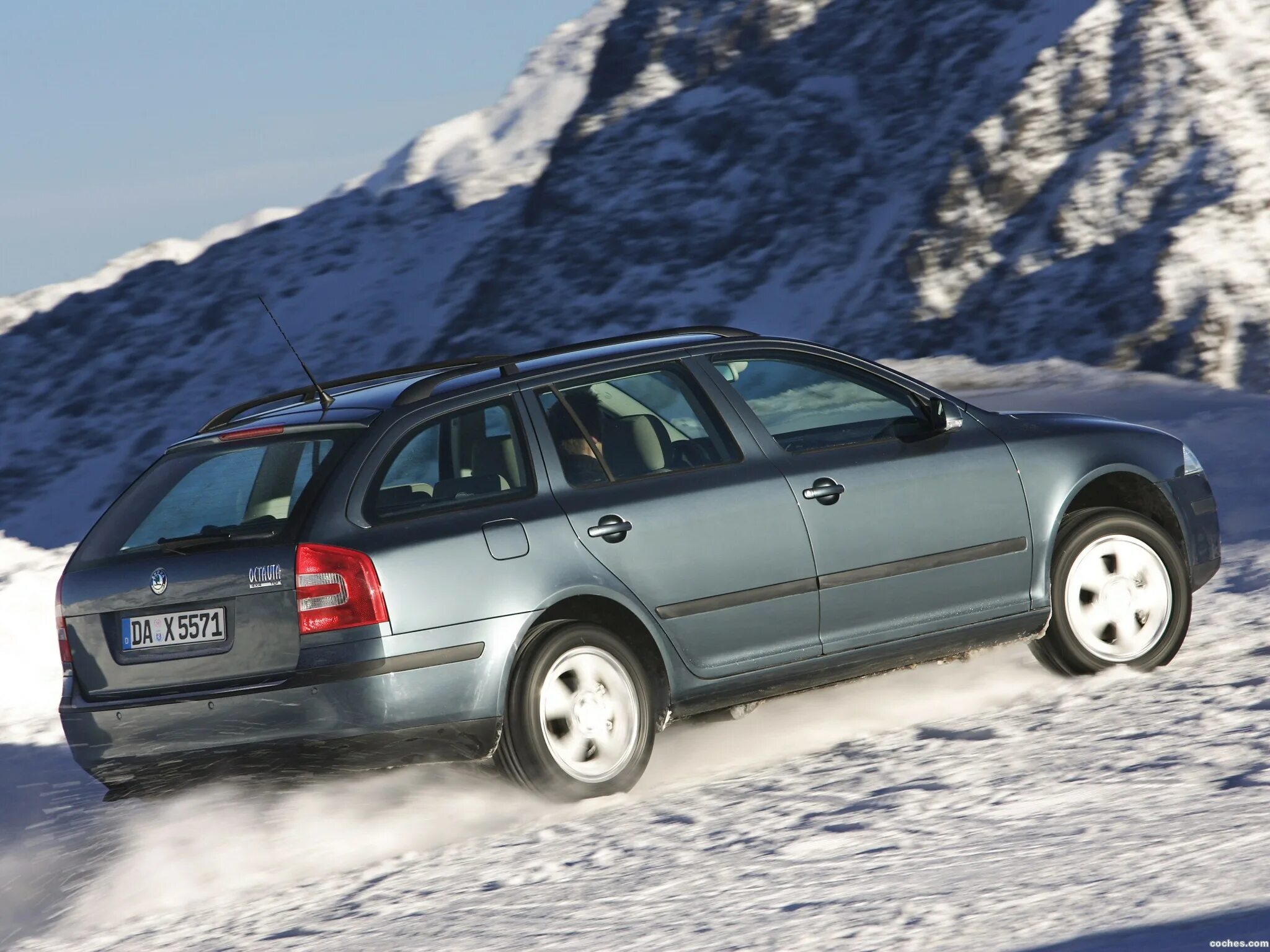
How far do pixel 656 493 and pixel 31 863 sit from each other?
2523 millimetres

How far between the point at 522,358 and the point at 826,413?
5.04 ft

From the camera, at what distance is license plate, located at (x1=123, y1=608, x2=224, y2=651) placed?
208 inches

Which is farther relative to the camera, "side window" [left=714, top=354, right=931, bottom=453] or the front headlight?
the front headlight

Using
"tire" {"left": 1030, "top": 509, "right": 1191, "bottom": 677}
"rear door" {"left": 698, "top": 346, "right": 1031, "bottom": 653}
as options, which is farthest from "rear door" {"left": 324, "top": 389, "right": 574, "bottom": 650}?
"tire" {"left": 1030, "top": 509, "right": 1191, "bottom": 677}

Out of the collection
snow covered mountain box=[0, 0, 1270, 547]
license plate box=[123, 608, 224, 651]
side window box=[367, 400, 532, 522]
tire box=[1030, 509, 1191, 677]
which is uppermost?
snow covered mountain box=[0, 0, 1270, 547]

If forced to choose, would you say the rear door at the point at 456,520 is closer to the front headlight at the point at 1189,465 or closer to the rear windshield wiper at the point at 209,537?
the rear windshield wiper at the point at 209,537

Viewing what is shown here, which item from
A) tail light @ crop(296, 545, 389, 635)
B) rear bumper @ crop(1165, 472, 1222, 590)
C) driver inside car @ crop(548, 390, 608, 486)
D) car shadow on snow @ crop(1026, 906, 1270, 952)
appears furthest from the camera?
rear bumper @ crop(1165, 472, 1222, 590)

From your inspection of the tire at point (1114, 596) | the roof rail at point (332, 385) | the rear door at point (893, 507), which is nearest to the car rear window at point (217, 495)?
the roof rail at point (332, 385)

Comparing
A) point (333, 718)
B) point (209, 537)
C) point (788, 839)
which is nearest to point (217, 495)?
point (209, 537)

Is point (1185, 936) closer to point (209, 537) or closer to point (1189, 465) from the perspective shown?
point (209, 537)

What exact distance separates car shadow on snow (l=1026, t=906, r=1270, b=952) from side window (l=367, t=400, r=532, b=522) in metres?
2.45

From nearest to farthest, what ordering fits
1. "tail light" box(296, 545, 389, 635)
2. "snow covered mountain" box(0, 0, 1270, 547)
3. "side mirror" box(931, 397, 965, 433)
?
"tail light" box(296, 545, 389, 635) < "side mirror" box(931, 397, 965, 433) < "snow covered mountain" box(0, 0, 1270, 547)

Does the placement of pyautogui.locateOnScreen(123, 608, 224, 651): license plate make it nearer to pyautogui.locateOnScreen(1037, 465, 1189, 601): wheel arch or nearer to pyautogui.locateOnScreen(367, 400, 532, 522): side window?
pyautogui.locateOnScreen(367, 400, 532, 522): side window

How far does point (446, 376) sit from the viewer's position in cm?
586
